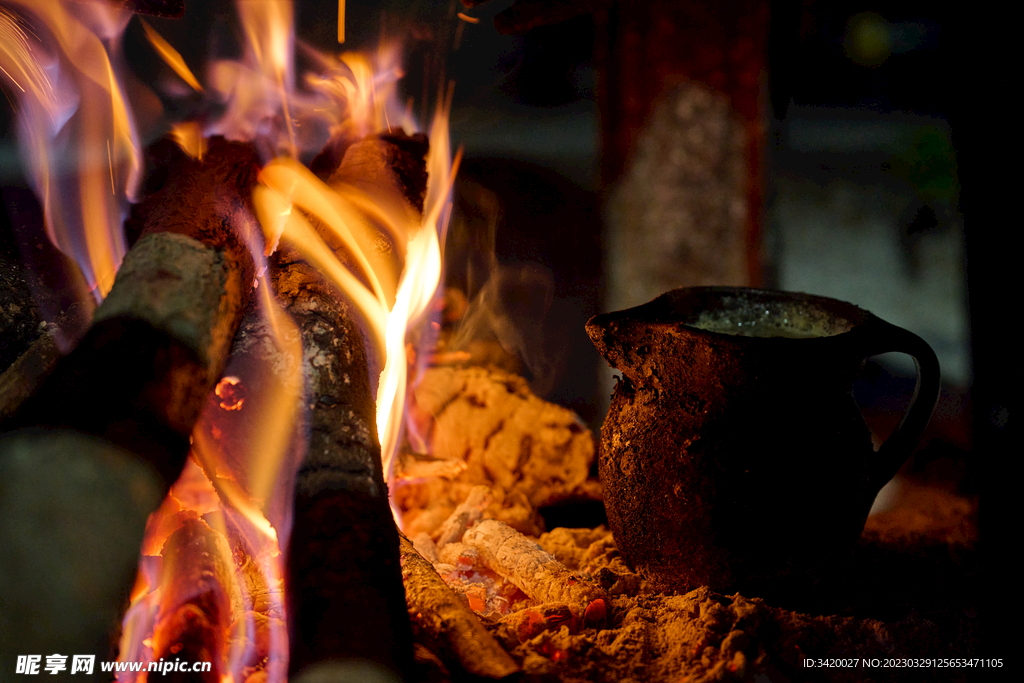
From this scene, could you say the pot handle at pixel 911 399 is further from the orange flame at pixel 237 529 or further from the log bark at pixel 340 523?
the orange flame at pixel 237 529

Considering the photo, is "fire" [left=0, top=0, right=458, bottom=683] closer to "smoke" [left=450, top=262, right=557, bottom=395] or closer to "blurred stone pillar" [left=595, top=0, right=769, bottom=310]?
"smoke" [left=450, top=262, right=557, bottom=395]

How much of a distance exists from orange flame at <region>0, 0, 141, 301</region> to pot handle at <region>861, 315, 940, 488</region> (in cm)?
236

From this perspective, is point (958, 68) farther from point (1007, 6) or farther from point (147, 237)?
point (147, 237)

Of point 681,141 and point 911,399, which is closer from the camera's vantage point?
point 911,399

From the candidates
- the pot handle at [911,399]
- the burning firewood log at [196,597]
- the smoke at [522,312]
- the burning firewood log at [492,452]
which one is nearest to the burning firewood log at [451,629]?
the burning firewood log at [196,597]

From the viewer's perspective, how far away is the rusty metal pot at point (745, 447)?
169 centimetres

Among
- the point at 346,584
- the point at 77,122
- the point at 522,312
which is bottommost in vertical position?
the point at 346,584

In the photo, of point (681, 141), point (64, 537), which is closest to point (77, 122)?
point (64, 537)

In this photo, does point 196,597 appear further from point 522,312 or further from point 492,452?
point 522,312

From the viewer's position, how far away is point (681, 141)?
3359 millimetres

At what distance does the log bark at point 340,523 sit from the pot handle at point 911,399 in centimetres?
135

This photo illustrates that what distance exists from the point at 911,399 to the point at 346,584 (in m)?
1.61

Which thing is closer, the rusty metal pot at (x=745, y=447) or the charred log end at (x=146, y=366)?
the charred log end at (x=146, y=366)

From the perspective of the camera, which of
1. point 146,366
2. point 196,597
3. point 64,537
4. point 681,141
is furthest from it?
point 681,141
